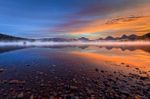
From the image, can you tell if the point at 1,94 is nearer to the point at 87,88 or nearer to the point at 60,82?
the point at 60,82

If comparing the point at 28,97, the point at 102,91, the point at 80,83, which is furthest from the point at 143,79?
the point at 28,97

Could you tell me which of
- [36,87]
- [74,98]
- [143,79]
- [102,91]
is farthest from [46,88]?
[143,79]

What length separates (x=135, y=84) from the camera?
12.0 m

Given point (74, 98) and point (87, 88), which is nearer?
point (74, 98)

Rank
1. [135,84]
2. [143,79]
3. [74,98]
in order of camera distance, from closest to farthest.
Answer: [74,98] < [135,84] < [143,79]

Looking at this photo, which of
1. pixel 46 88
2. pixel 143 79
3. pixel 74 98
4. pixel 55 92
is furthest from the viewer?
pixel 143 79

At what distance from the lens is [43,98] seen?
932 cm

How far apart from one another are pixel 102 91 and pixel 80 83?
8.79 feet

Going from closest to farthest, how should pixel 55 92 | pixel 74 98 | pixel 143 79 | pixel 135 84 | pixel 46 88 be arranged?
pixel 74 98 → pixel 55 92 → pixel 46 88 → pixel 135 84 → pixel 143 79

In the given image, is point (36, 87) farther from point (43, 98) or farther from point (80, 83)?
point (80, 83)

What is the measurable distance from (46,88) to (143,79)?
9.66 m

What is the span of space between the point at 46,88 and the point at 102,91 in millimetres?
4627

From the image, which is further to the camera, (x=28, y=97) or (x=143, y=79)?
(x=143, y=79)

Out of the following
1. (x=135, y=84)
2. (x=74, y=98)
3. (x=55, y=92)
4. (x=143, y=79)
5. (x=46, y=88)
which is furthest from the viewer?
(x=143, y=79)
